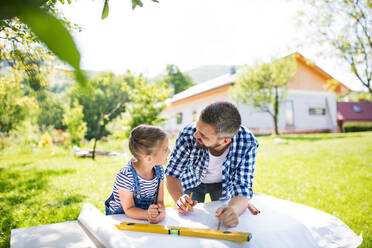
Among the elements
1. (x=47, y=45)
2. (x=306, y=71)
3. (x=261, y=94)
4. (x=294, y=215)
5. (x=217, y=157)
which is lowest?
(x=294, y=215)

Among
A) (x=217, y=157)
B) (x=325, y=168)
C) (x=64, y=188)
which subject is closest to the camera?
(x=217, y=157)

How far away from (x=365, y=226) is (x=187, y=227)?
2.30m

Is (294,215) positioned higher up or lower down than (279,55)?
lower down

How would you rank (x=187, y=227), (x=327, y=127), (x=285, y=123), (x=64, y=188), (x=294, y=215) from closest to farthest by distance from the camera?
1. (x=187, y=227)
2. (x=294, y=215)
3. (x=64, y=188)
4. (x=285, y=123)
5. (x=327, y=127)

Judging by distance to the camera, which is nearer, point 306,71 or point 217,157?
point 217,157

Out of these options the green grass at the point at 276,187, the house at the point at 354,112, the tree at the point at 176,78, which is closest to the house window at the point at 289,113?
the green grass at the point at 276,187

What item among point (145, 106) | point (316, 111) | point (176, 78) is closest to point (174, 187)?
point (145, 106)

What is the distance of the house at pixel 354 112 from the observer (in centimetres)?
2538

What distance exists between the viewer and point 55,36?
0.29 metres

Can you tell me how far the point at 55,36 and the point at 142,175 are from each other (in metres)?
1.79

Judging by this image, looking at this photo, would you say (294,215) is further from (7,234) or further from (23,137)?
(23,137)

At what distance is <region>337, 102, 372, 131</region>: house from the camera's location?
25380 mm

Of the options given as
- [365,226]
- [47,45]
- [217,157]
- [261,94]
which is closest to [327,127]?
[261,94]

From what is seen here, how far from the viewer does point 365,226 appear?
2.74m
